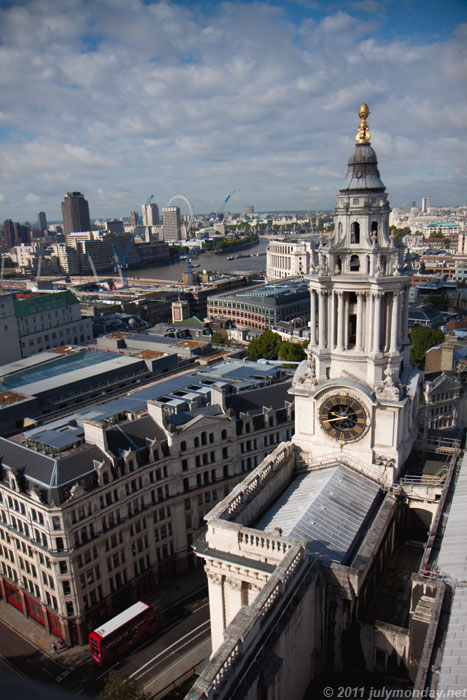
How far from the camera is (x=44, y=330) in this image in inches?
4926

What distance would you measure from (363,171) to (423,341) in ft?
274

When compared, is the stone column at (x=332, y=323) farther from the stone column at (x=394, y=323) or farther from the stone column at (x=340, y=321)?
the stone column at (x=394, y=323)

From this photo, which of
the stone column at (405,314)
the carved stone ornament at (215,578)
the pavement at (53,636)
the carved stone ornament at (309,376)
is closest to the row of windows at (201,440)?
the pavement at (53,636)

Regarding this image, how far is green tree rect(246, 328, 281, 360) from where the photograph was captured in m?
108

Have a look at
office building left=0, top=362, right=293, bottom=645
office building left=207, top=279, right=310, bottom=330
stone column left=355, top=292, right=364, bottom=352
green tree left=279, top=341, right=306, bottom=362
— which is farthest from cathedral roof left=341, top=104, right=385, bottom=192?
office building left=207, top=279, right=310, bottom=330

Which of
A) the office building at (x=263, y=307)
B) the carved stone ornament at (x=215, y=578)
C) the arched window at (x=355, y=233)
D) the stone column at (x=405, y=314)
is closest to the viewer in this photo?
Result: the carved stone ornament at (x=215, y=578)

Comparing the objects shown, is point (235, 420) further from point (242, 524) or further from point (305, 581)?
point (305, 581)

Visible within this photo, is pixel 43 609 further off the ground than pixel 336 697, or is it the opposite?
pixel 336 697

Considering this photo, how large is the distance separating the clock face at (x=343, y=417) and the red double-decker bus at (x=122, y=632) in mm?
24669

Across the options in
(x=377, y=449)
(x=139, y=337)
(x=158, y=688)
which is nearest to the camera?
(x=377, y=449)

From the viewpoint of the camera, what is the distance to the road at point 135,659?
43688mm

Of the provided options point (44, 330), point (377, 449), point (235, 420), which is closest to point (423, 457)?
point (377, 449)

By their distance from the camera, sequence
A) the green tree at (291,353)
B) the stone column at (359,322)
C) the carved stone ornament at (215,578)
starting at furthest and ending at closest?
the green tree at (291,353) → the stone column at (359,322) → the carved stone ornament at (215,578)

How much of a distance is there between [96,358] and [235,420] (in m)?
40.9
